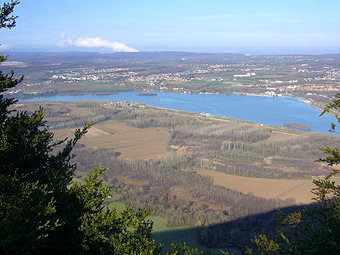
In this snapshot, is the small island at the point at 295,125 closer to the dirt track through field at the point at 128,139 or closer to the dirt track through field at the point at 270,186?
the dirt track through field at the point at 128,139

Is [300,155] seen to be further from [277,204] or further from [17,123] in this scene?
[17,123]

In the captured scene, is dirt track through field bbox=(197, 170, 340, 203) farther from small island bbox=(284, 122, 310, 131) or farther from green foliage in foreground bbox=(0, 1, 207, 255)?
small island bbox=(284, 122, 310, 131)

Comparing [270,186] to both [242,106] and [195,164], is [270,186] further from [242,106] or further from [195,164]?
[242,106]

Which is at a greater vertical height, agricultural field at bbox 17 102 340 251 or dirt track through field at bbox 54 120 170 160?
agricultural field at bbox 17 102 340 251

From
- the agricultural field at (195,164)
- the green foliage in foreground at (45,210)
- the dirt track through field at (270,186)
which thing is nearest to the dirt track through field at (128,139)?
the agricultural field at (195,164)

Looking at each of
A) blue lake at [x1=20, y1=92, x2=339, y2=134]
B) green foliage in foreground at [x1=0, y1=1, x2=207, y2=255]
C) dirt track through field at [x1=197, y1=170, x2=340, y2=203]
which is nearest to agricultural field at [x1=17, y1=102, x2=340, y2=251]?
dirt track through field at [x1=197, y1=170, x2=340, y2=203]

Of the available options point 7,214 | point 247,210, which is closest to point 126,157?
point 247,210

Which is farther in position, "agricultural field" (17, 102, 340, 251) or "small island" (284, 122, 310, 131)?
"small island" (284, 122, 310, 131)
